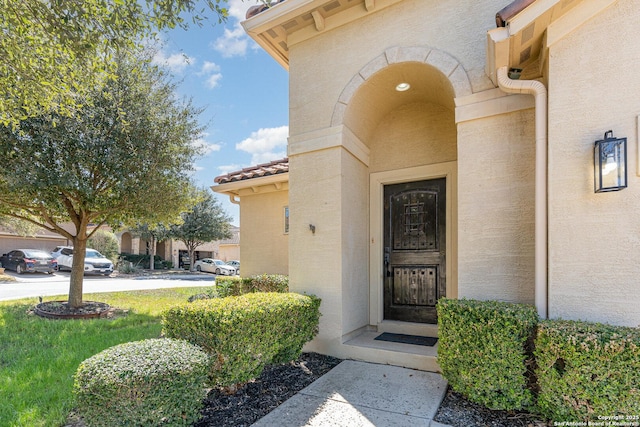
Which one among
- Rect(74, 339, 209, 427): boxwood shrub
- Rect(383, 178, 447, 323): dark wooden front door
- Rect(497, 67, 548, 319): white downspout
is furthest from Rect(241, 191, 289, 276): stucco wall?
Rect(497, 67, 548, 319): white downspout

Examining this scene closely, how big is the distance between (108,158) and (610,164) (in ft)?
30.4

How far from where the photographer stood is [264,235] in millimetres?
9648

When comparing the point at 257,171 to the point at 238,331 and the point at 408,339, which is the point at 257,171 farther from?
the point at 238,331

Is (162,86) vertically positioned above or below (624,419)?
above

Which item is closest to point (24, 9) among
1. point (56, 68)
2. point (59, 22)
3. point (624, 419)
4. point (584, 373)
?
point (59, 22)

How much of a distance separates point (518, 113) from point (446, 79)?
3.80ft

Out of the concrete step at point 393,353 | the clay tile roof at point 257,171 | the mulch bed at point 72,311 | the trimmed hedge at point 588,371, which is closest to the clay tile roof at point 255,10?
the clay tile roof at point 257,171

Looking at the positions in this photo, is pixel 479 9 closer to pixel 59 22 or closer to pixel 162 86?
pixel 59 22

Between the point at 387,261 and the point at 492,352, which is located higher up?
the point at 387,261

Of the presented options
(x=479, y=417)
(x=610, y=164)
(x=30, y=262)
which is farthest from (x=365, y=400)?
(x=30, y=262)

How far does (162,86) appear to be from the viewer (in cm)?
884

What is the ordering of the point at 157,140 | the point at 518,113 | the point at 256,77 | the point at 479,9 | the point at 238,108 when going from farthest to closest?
the point at 238,108 < the point at 256,77 < the point at 157,140 < the point at 479,9 < the point at 518,113

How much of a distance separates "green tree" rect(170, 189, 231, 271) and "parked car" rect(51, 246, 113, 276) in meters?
5.63

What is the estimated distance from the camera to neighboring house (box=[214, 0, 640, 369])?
329 cm
